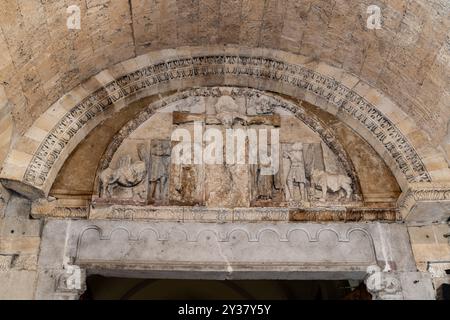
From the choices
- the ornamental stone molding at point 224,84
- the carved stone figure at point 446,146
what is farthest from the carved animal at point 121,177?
the carved stone figure at point 446,146

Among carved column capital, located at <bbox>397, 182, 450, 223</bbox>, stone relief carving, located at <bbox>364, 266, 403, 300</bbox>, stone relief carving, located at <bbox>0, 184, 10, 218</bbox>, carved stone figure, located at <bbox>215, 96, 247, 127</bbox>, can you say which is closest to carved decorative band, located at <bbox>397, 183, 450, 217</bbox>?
carved column capital, located at <bbox>397, 182, 450, 223</bbox>

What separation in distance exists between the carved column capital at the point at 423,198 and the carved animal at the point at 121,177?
2.50 m

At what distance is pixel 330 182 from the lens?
4.84 meters

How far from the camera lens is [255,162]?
16.2 feet

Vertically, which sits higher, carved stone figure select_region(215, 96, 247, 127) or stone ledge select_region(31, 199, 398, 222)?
carved stone figure select_region(215, 96, 247, 127)

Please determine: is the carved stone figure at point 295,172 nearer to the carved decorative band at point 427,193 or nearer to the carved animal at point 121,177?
the carved decorative band at point 427,193

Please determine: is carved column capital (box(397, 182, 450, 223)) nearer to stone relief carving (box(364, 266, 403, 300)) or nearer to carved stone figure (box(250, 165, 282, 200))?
stone relief carving (box(364, 266, 403, 300))

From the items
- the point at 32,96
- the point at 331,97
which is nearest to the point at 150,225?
the point at 32,96

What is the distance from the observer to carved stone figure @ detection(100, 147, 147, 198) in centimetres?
470

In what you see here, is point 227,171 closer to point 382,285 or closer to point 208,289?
point 382,285

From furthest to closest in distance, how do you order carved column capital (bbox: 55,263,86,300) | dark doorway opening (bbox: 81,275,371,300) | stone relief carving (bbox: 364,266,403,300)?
1. dark doorway opening (bbox: 81,275,371,300)
2. stone relief carving (bbox: 364,266,403,300)
3. carved column capital (bbox: 55,263,86,300)

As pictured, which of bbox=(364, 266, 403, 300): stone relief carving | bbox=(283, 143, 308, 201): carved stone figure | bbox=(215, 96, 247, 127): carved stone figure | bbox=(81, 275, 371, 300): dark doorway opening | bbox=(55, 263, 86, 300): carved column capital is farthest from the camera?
bbox=(81, 275, 371, 300): dark doorway opening

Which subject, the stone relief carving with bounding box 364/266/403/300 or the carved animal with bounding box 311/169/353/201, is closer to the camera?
the stone relief carving with bounding box 364/266/403/300

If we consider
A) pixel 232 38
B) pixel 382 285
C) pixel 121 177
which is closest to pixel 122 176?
pixel 121 177
